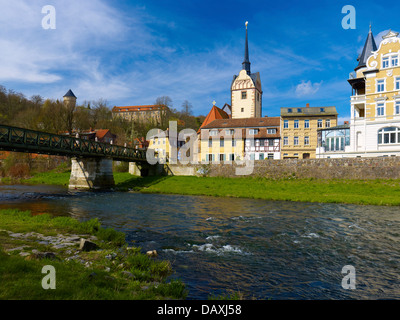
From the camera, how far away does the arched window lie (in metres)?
35.6

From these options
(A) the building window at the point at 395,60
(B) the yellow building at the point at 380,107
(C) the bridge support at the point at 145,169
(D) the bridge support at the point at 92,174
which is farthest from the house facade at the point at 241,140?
(D) the bridge support at the point at 92,174

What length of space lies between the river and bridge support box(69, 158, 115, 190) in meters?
21.4

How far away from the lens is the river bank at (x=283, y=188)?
2674 centimetres

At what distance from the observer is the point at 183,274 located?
7852 millimetres

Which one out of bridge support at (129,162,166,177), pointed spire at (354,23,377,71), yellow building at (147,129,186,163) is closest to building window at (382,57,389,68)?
pointed spire at (354,23,377,71)

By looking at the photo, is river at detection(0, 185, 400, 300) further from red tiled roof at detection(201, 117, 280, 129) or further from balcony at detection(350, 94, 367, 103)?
red tiled roof at detection(201, 117, 280, 129)

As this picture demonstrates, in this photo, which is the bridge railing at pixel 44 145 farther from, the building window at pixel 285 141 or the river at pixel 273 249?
the building window at pixel 285 141

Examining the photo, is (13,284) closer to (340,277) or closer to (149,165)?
(340,277)

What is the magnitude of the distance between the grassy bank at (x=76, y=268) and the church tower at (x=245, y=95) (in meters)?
63.4

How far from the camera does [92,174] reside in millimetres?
39656

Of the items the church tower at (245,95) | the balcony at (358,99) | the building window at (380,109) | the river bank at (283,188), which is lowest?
Answer: the river bank at (283,188)
